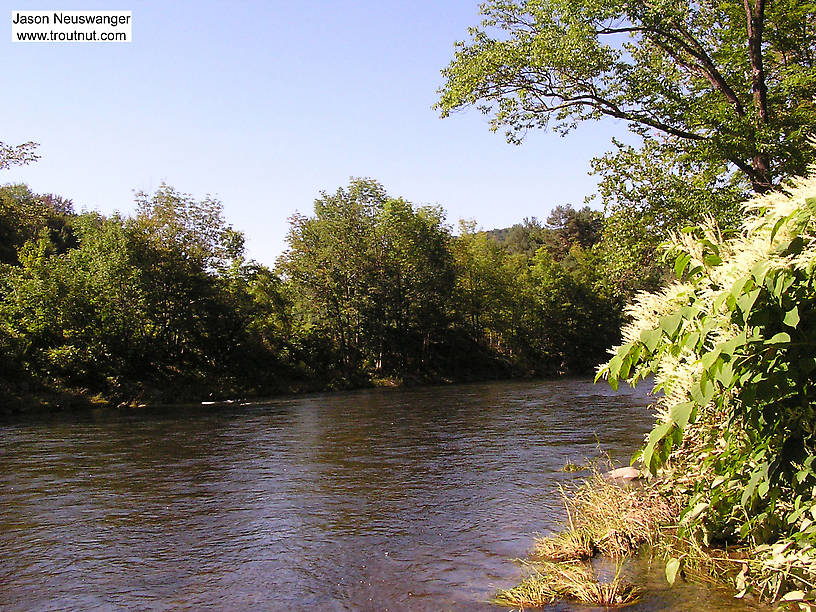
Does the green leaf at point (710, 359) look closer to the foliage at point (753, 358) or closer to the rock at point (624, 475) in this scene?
the foliage at point (753, 358)

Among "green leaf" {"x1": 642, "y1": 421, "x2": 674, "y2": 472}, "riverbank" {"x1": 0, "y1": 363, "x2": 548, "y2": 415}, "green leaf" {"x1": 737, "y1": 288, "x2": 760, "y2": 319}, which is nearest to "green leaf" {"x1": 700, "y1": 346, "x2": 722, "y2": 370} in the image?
"green leaf" {"x1": 737, "y1": 288, "x2": 760, "y2": 319}

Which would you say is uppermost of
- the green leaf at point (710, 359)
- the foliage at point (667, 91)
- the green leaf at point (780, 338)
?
the foliage at point (667, 91)

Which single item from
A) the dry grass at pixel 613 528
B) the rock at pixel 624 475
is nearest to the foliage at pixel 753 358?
the dry grass at pixel 613 528

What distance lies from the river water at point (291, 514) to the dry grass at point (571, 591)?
0.16 m

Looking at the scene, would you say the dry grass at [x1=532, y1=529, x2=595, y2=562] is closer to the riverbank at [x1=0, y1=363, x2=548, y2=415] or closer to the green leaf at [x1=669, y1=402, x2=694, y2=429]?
the green leaf at [x1=669, y1=402, x2=694, y2=429]

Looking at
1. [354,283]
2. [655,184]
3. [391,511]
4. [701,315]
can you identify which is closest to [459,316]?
[354,283]

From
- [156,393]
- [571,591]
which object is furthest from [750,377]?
[156,393]

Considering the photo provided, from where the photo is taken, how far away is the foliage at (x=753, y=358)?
400cm

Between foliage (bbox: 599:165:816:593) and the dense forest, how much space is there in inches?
423

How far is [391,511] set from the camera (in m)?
10.1

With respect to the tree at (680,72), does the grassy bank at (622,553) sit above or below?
below

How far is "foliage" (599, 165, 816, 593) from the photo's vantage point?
3998mm

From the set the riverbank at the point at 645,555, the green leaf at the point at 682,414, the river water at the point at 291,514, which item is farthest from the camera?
the river water at the point at 291,514

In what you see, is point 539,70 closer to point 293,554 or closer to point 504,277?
point 293,554
